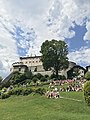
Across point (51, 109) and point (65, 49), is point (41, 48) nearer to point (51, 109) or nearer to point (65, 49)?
point (65, 49)

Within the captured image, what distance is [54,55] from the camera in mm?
90875

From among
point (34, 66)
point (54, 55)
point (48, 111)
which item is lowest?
point (48, 111)

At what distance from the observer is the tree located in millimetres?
89188


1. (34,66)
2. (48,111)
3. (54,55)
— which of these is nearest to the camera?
(48,111)

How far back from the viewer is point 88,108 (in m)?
25.9

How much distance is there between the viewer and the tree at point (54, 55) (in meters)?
89.2

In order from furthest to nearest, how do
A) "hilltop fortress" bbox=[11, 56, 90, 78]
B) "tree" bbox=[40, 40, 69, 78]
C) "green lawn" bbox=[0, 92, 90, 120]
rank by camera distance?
"hilltop fortress" bbox=[11, 56, 90, 78], "tree" bbox=[40, 40, 69, 78], "green lawn" bbox=[0, 92, 90, 120]

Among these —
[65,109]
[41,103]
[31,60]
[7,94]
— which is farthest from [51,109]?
[31,60]

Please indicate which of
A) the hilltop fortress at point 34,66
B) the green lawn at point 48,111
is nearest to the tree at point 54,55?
the hilltop fortress at point 34,66

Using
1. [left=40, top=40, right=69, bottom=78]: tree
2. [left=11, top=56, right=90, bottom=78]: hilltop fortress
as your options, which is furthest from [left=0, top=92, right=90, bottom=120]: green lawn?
[left=11, top=56, right=90, bottom=78]: hilltop fortress

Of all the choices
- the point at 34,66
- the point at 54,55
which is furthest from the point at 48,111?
the point at 34,66

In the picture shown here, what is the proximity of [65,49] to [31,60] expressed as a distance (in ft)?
136

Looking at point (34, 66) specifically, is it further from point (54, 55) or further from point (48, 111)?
point (48, 111)

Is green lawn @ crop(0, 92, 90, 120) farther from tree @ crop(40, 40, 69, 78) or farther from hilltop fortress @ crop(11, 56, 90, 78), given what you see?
hilltop fortress @ crop(11, 56, 90, 78)
